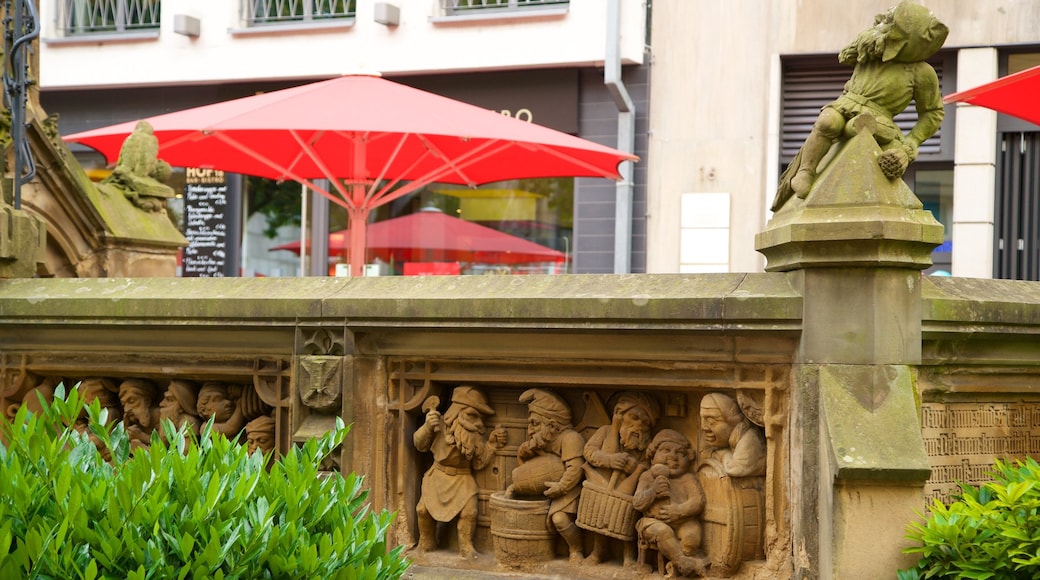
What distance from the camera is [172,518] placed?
11.3 feet

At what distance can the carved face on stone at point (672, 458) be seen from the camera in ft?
16.7

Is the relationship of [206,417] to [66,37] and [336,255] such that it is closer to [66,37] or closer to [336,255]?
[336,255]

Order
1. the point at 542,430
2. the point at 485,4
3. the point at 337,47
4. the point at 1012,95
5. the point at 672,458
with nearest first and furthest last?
1. the point at 672,458
2. the point at 542,430
3. the point at 1012,95
4. the point at 485,4
5. the point at 337,47

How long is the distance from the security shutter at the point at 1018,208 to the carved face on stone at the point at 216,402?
10336 mm

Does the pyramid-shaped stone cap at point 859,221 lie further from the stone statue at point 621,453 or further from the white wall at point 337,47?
the white wall at point 337,47

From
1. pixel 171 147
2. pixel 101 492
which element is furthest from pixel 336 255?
pixel 101 492

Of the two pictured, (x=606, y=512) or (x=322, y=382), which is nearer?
(x=606, y=512)

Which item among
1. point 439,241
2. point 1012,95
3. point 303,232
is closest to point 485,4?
point 439,241

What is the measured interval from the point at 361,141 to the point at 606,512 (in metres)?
6.09

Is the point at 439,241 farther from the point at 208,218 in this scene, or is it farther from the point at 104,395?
the point at 104,395

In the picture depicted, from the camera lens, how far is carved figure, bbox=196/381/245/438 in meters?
5.88

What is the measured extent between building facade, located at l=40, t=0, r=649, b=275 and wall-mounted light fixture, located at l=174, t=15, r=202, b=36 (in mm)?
19

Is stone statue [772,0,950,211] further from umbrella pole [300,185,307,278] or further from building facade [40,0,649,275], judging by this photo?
umbrella pole [300,185,307,278]

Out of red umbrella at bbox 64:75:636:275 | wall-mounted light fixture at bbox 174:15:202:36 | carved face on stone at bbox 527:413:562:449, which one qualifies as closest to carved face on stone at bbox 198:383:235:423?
carved face on stone at bbox 527:413:562:449
